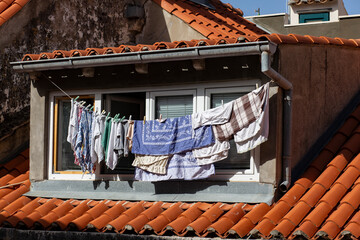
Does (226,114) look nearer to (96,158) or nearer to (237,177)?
(237,177)

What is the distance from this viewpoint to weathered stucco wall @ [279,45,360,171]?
11273mm

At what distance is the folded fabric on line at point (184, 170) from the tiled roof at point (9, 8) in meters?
4.38

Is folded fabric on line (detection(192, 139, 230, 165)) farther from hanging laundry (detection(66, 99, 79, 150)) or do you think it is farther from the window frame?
hanging laundry (detection(66, 99, 79, 150))

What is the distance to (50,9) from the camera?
1480 centimetres

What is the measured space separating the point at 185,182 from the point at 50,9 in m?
5.25

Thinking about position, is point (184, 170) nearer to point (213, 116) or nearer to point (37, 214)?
point (213, 116)

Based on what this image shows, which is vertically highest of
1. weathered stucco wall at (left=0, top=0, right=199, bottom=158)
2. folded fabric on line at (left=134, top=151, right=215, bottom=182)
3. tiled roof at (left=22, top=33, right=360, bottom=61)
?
weathered stucco wall at (left=0, top=0, right=199, bottom=158)

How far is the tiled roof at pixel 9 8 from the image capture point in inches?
544

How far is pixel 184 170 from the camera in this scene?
1138cm

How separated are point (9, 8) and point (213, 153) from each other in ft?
17.5

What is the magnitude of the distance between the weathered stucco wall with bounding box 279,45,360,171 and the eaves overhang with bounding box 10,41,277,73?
0.62 meters

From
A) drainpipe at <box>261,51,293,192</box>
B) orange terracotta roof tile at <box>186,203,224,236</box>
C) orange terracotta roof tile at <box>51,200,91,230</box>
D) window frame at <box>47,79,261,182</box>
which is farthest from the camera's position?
orange terracotta roof tile at <box>51,200,91,230</box>

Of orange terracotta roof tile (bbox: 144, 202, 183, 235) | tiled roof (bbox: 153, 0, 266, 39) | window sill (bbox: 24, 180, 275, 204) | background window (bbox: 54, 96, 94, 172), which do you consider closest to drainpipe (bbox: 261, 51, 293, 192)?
window sill (bbox: 24, 180, 275, 204)

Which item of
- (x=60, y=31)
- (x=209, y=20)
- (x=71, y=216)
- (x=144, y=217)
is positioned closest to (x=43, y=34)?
(x=60, y=31)
